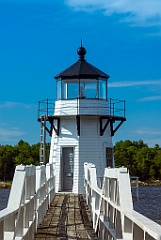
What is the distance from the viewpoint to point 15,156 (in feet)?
219

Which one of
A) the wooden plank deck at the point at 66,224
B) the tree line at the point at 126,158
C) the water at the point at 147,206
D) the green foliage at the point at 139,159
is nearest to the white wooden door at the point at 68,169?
the water at the point at 147,206

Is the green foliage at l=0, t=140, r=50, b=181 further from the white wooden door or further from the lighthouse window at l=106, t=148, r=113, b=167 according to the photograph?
the white wooden door

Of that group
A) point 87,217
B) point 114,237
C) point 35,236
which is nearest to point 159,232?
point 114,237

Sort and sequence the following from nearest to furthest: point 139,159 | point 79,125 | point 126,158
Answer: point 79,125 → point 139,159 → point 126,158

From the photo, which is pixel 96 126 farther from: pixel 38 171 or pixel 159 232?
pixel 159 232

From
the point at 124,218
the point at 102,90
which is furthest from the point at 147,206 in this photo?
the point at 124,218

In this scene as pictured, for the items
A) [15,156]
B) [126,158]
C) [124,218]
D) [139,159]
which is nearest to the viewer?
[124,218]

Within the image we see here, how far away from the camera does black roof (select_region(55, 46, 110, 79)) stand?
70.1ft

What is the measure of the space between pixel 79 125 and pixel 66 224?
1082cm

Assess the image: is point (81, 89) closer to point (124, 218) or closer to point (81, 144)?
point (81, 144)

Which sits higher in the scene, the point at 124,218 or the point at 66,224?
the point at 124,218

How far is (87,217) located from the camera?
11508 mm

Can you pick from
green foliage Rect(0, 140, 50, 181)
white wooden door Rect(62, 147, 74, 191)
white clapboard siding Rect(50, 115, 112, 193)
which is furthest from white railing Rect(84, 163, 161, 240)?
green foliage Rect(0, 140, 50, 181)

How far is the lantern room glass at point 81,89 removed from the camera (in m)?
21.3
